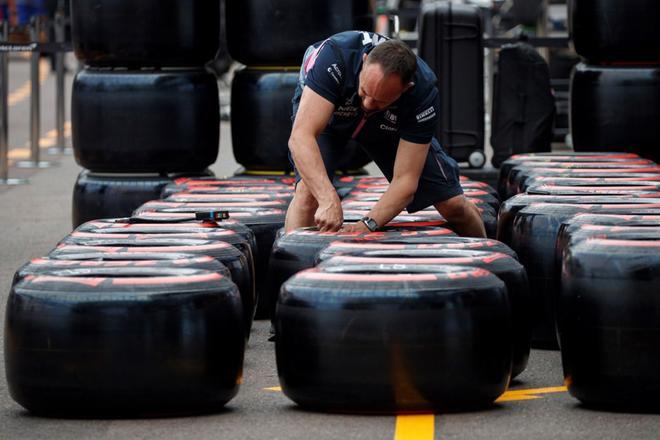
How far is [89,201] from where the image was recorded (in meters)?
9.94

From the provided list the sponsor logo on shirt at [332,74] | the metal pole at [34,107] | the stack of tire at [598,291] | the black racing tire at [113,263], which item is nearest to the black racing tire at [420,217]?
the stack of tire at [598,291]

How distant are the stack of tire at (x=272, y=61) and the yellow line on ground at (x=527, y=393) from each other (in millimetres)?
4468

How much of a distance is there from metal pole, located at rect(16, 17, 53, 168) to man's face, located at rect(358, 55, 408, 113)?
28.7 ft

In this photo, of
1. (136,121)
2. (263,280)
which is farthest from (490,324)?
(136,121)

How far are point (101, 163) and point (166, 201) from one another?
209 cm

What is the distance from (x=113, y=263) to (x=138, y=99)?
170 inches

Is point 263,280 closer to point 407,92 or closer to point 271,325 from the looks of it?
point 271,325

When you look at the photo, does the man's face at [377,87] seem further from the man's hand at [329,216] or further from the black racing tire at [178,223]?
the black racing tire at [178,223]

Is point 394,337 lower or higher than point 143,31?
lower

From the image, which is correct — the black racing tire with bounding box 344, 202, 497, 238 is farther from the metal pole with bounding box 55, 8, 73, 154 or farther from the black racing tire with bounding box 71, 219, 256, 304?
the metal pole with bounding box 55, 8, 73, 154

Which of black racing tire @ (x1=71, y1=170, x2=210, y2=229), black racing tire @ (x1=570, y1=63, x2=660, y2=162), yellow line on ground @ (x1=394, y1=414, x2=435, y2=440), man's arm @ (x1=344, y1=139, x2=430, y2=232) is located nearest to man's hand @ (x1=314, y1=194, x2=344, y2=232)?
man's arm @ (x1=344, y1=139, x2=430, y2=232)

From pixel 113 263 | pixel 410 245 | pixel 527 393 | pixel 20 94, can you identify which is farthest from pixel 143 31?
pixel 20 94

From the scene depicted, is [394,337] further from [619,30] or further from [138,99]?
[619,30]

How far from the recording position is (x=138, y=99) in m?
9.84
